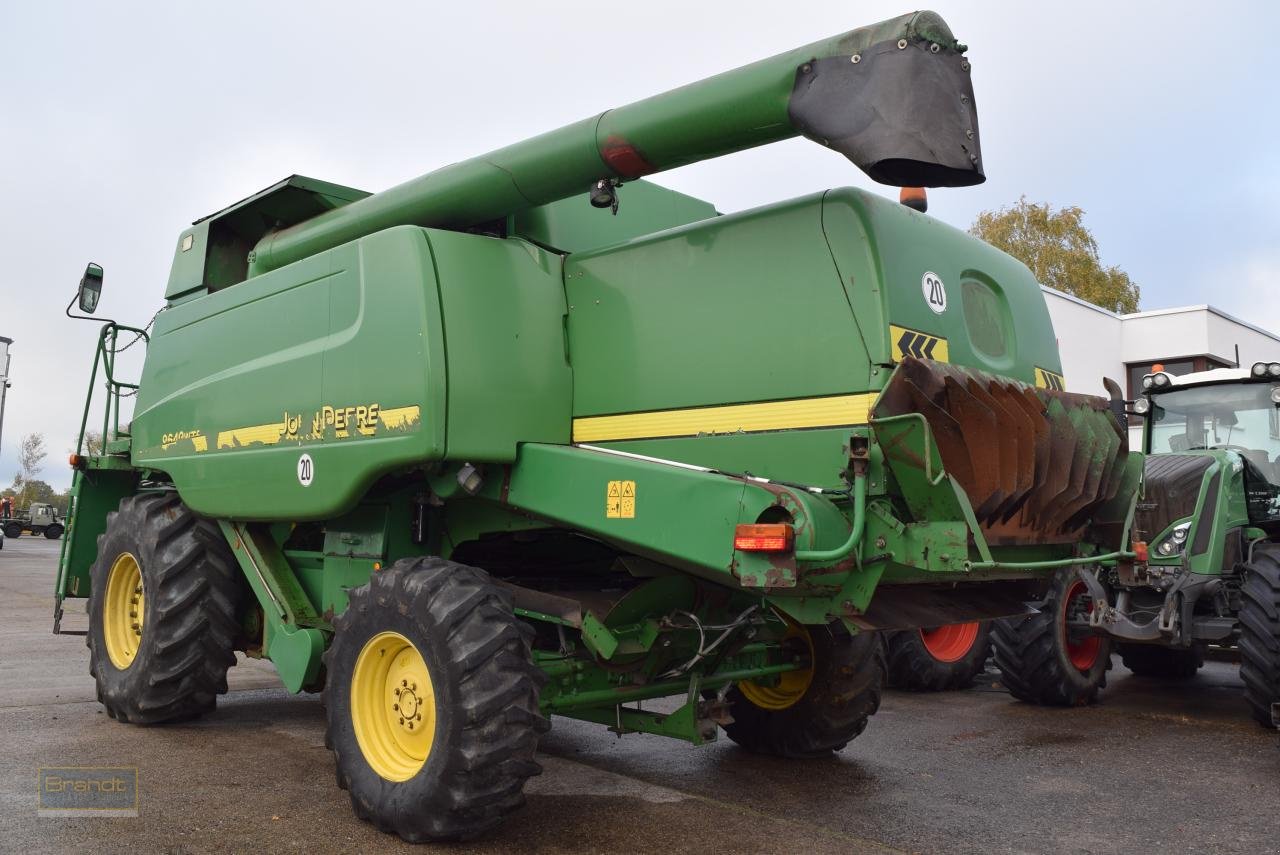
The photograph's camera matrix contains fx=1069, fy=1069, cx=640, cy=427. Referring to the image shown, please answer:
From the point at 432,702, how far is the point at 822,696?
7.46 feet

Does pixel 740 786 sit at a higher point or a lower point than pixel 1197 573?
lower

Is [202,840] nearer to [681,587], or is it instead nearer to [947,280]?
[681,587]

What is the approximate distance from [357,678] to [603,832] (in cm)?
124

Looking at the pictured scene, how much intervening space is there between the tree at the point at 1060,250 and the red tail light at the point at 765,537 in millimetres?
31843

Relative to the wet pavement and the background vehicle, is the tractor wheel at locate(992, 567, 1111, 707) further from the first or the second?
the background vehicle

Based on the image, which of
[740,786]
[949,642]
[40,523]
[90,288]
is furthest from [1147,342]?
[40,523]

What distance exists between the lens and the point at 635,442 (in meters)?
4.55

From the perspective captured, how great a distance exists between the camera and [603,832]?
4379 millimetres

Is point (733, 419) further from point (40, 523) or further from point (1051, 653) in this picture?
point (40, 523)

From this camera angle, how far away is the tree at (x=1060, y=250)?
33562 millimetres

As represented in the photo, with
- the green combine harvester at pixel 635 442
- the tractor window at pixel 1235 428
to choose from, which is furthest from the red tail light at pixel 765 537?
the tractor window at pixel 1235 428

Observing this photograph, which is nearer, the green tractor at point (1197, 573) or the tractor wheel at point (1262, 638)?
the tractor wheel at point (1262, 638)

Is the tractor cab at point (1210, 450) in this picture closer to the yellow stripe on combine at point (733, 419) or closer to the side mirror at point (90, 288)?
the yellow stripe on combine at point (733, 419)

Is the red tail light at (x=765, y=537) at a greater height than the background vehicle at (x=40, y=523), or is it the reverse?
the red tail light at (x=765, y=537)
